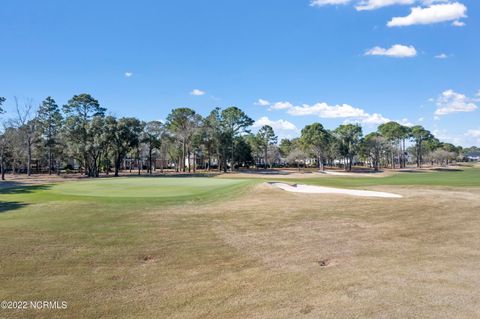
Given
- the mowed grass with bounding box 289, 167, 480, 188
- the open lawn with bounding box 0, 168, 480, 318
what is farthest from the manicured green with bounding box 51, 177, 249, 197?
the mowed grass with bounding box 289, 167, 480, 188

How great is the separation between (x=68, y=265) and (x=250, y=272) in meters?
4.22

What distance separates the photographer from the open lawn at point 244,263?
242 inches

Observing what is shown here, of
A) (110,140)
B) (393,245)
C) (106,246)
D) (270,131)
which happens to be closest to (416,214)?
(393,245)

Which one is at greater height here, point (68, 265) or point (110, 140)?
point (110, 140)

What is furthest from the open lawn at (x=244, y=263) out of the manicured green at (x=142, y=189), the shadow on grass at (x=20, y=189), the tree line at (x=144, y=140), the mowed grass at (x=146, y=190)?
the tree line at (x=144, y=140)

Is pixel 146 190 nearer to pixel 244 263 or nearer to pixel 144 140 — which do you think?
pixel 244 263

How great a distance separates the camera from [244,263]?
28.2 feet

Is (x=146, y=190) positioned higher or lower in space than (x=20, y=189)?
higher

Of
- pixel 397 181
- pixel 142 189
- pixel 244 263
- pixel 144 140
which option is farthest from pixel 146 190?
pixel 144 140

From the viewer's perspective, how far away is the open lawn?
6152 mm

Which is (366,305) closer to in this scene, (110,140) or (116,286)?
(116,286)

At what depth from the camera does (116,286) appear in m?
7.09

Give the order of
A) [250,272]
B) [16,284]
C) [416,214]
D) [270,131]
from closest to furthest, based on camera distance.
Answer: [16,284] < [250,272] < [416,214] < [270,131]

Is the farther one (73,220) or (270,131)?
(270,131)
